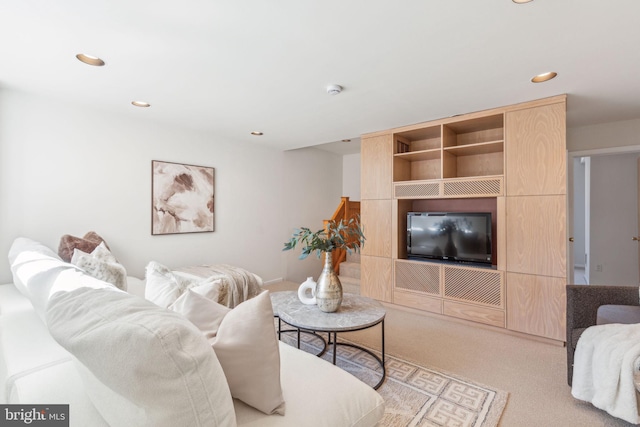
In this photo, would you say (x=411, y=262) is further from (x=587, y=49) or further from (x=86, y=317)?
(x=86, y=317)

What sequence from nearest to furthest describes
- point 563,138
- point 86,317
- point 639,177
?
point 86,317 → point 563,138 → point 639,177

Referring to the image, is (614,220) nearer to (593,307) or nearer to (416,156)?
(416,156)

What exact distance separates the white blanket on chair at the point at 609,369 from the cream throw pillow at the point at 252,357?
6.09 feet

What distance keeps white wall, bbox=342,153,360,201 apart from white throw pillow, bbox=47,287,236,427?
18.3 feet

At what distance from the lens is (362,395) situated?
1.22m

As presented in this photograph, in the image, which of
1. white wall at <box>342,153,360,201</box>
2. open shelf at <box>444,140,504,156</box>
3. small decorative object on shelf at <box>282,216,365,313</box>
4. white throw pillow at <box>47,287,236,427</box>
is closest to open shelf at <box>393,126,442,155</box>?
open shelf at <box>444,140,504,156</box>

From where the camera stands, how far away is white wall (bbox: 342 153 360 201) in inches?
247

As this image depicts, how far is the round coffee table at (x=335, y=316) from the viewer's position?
201 cm

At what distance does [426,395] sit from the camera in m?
2.05

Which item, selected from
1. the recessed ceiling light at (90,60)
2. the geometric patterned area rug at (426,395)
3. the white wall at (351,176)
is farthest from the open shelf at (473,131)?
the recessed ceiling light at (90,60)

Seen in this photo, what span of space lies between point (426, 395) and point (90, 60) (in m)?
3.25

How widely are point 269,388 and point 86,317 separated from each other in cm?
59

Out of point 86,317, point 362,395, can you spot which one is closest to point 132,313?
point 86,317

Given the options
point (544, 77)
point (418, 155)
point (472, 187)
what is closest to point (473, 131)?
point (418, 155)
